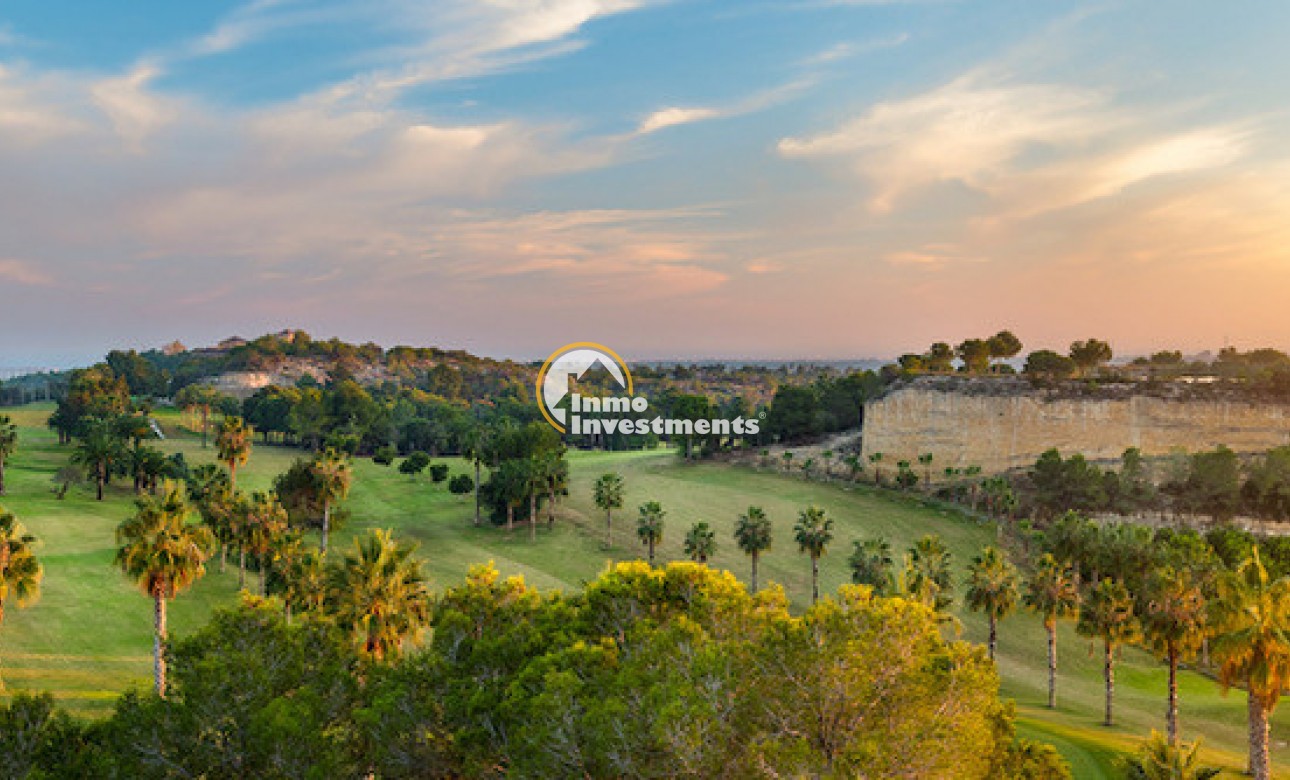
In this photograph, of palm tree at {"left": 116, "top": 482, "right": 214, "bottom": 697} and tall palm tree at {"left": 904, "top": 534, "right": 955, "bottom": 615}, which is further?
tall palm tree at {"left": 904, "top": 534, "right": 955, "bottom": 615}

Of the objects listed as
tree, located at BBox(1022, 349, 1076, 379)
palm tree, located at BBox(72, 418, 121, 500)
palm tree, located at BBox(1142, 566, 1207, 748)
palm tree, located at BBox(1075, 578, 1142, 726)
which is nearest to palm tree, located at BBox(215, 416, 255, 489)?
palm tree, located at BBox(72, 418, 121, 500)

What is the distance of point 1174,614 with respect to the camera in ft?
117

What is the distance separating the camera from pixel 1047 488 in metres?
92.7

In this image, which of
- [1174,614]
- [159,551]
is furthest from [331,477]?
[1174,614]

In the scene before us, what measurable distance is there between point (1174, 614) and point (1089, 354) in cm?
8397

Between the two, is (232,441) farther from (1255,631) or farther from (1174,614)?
(1255,631)

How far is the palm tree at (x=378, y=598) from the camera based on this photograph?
30.5m

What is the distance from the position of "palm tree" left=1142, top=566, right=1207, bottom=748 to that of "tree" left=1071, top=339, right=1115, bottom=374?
81.8 meters

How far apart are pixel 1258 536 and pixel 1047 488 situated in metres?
20.2

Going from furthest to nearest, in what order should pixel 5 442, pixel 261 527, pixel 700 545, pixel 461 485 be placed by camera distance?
pixel 461 485, pixel 5 442, pixel 700 545, pixel 261 527

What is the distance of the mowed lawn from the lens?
3981cm

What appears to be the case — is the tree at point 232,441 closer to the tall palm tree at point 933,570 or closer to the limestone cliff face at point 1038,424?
the tall palm tree at point 933,570

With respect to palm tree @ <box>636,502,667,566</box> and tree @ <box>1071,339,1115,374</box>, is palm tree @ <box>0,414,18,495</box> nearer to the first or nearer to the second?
palm tree @ <box>636,502,667,566</box>

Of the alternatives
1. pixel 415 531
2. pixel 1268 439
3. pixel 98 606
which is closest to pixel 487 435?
pixel 415 531
